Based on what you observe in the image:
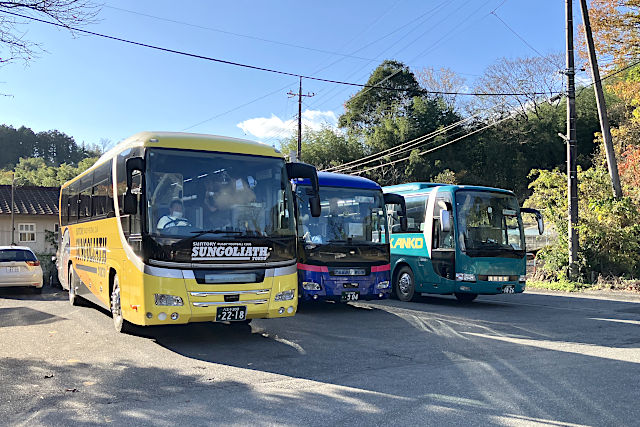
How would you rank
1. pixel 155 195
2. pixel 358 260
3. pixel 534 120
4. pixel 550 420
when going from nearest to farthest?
pixel 550 420, pixel 155 195, pixel 358 260, pixel 534 120

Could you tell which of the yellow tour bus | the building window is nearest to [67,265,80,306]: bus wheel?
the yellow tour bus

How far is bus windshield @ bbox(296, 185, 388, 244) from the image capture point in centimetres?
1170

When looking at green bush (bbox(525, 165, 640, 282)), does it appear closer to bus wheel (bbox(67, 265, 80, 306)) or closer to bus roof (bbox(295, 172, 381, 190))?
bus roof (bbox(295, 172, 381, 190))

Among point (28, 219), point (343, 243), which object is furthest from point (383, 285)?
point (28, 219)

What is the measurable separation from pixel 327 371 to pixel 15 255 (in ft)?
41.0

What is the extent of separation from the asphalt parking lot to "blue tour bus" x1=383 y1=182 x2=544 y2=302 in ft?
4.94

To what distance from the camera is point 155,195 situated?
784cm

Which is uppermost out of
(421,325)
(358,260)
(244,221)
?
(244,221)

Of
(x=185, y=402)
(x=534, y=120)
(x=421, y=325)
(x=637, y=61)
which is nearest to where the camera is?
(x=185, y=402)

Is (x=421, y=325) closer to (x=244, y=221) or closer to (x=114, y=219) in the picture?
(x=244, y=221)

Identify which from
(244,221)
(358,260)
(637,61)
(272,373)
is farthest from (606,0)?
(272,373)

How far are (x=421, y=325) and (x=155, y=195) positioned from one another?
5421 millimetres

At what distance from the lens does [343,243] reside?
1173 centimetres

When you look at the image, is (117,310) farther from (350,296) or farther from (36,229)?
(36,229)
